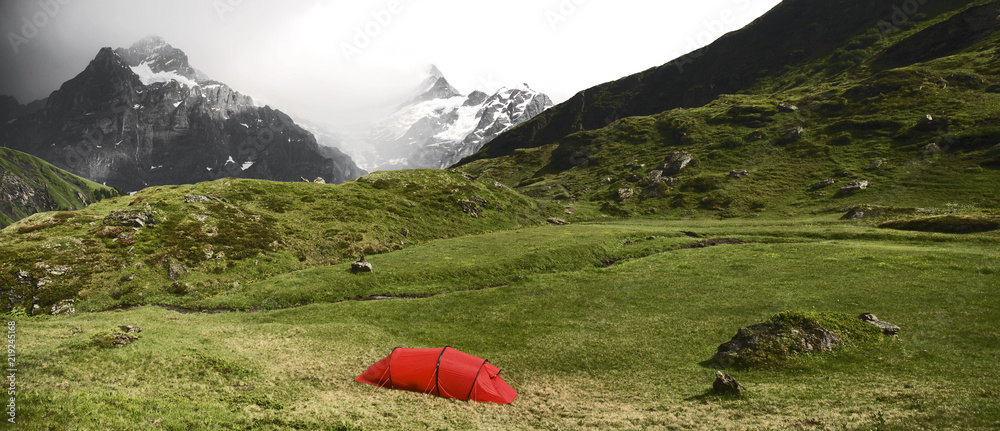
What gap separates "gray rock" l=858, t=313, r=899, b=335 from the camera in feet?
82.0

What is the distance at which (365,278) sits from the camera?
47094mm

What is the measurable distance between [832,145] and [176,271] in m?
149

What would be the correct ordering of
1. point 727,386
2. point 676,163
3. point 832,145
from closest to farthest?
point 727,386 → point 832,145 → point 676,163

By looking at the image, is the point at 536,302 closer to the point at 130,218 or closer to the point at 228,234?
the point at 228,234

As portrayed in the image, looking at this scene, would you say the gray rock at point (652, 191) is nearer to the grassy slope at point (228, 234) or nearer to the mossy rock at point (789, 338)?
the grassy slope at point (228, 234)

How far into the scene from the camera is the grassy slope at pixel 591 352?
17172mm

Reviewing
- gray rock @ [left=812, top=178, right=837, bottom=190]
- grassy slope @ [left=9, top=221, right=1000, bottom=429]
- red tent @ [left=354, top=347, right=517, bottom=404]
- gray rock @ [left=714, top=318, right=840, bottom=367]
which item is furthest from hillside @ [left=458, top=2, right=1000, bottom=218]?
red tent @ [left=354, top=347, right=517, bottom=404]

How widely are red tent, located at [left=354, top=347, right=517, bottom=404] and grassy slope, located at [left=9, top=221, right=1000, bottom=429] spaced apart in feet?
2.63

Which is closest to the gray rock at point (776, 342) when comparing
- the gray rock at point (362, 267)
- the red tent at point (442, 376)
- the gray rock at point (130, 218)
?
the red tent at point (442, 376)

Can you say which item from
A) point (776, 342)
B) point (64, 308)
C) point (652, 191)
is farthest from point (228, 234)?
point (652, 191)

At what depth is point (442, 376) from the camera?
74.5 ft

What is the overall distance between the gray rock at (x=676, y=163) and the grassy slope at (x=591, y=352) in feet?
244

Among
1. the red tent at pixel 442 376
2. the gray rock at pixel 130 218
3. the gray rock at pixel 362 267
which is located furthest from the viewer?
the gray rock at pixel 130 218

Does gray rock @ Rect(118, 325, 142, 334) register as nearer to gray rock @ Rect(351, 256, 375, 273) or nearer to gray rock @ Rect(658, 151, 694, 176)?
gray rock @ Rect(351, 256, 375, 273)
